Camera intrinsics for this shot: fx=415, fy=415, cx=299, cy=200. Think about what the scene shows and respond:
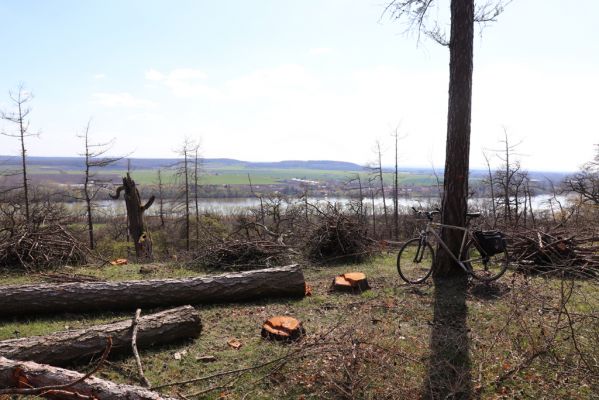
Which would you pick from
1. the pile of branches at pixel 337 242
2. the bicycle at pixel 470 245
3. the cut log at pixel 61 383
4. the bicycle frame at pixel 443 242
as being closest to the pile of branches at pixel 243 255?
the pile of branches at pixel 337 242

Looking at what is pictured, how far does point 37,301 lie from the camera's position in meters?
5.51

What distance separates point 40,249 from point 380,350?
7825 millimetres

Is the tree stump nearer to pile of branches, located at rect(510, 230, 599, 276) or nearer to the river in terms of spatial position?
pile of branches, located at rect(510, 230, 599, 276)

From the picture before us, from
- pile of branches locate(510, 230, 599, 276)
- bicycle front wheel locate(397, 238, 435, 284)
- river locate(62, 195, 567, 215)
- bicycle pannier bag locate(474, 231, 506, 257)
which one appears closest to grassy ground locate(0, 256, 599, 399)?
bicycle pannier bag locate(474, 231, 506, 257)

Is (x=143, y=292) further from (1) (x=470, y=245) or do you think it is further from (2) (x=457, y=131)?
(2) (x=457, y=131)

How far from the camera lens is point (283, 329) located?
4.71m

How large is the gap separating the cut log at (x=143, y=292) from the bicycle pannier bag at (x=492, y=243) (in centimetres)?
283

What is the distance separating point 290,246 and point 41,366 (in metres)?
6.14

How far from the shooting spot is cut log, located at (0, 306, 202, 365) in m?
3.86

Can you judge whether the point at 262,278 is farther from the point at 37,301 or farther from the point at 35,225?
the point at 35,225

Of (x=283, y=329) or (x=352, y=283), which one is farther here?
(x=352, y=283)

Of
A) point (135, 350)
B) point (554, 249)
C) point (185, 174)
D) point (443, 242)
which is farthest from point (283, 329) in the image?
point (185, 174)

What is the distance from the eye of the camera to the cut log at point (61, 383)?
10.2 ft

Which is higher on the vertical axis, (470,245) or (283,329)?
(470,245)
